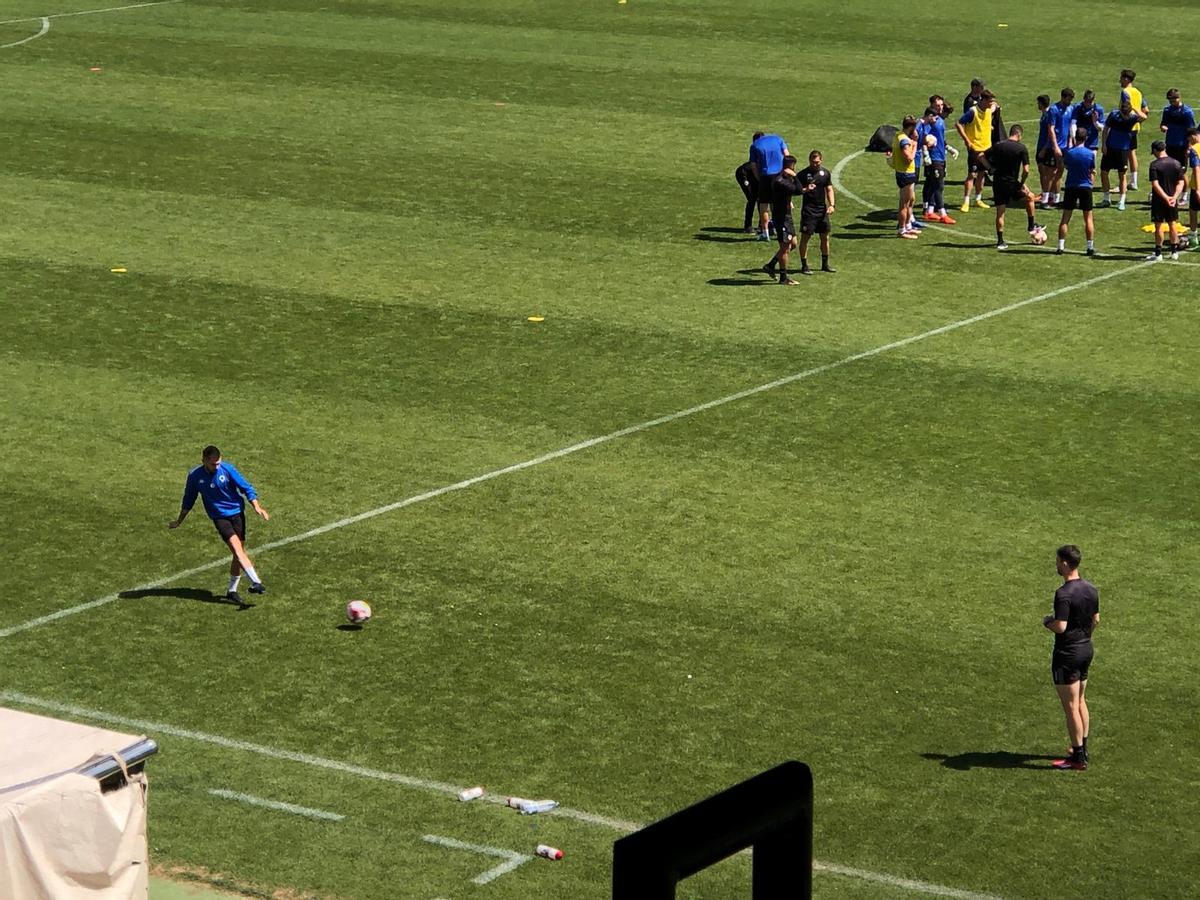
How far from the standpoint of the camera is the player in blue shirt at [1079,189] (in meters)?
29.7

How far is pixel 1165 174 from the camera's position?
29.8 metres

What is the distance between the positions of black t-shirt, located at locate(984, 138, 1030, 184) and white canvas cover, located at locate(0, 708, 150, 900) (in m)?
23.4

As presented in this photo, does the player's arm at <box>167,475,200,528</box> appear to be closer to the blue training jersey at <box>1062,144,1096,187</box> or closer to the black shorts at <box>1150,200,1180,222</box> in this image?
the blue training jersey at <box>1062,144,1096,187</box>

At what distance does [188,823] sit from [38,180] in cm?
2350

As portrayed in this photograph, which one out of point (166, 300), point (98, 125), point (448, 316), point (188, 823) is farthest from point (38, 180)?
point (188, 823)

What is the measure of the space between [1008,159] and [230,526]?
57.6 feet

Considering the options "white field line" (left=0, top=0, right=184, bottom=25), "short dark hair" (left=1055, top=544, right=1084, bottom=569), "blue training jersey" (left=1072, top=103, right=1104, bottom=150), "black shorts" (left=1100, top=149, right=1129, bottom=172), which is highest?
"white field line" (left=0, top=0, right=184, bottom=25)

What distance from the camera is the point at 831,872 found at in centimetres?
1287

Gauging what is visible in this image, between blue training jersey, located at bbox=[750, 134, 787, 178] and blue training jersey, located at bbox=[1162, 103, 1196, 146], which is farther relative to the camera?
blue training jersey, located at bbox=[1162, 103, 1196, 146]

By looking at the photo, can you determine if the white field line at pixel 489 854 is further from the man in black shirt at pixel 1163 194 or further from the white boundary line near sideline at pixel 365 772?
the man in black shirt at pixel 1163 194

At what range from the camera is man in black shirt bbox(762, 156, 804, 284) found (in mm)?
29047

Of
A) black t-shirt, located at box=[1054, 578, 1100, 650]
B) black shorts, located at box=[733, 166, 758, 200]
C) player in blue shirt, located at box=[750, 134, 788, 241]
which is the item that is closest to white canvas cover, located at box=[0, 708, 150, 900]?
black t-shirt, located at box=[1054, 578, 1100, 650]

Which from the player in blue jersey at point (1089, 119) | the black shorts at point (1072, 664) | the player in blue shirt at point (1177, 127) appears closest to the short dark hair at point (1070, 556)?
the black shorts at point (1072, 664)

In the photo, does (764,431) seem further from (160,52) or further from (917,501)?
(160,52)
